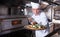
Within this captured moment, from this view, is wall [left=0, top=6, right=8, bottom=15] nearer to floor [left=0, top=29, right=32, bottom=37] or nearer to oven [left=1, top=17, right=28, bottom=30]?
oven [left=1, top=17, right=28, bottom=30]

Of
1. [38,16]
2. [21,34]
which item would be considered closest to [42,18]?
[38,16]

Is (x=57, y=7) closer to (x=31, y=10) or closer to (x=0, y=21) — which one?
(x=31, y=10)

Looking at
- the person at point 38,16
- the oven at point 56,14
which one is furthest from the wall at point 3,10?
the oven at point 56,14

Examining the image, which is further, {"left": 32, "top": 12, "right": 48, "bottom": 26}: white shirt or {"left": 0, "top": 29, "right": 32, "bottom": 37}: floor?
{"left": 32, "top": 12, "right": 48, "bottom": 26}: white shirt

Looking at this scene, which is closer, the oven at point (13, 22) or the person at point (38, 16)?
the oven at point (13, 22)

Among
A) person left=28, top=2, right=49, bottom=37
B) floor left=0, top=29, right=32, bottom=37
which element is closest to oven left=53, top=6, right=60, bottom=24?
person left=28, top=2, right=49, bottom=37

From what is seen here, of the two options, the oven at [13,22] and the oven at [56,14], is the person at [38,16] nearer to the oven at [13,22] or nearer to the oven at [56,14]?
the oven at [56,14]

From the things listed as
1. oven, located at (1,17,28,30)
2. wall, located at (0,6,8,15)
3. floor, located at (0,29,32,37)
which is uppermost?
wall, located at (0,6,8,15)

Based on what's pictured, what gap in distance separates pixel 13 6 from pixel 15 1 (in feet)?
0.20

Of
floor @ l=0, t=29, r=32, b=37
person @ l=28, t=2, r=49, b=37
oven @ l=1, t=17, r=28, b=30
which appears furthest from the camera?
person @ l=28, t=2, r=49, b=37

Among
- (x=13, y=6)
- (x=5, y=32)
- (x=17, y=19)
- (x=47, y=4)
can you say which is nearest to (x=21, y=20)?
(x=17, y=19)

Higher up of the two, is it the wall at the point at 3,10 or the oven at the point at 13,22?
the wall at the point at 3,10

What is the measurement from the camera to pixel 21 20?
1286 mm

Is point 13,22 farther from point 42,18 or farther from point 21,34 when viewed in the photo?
point 42,18
